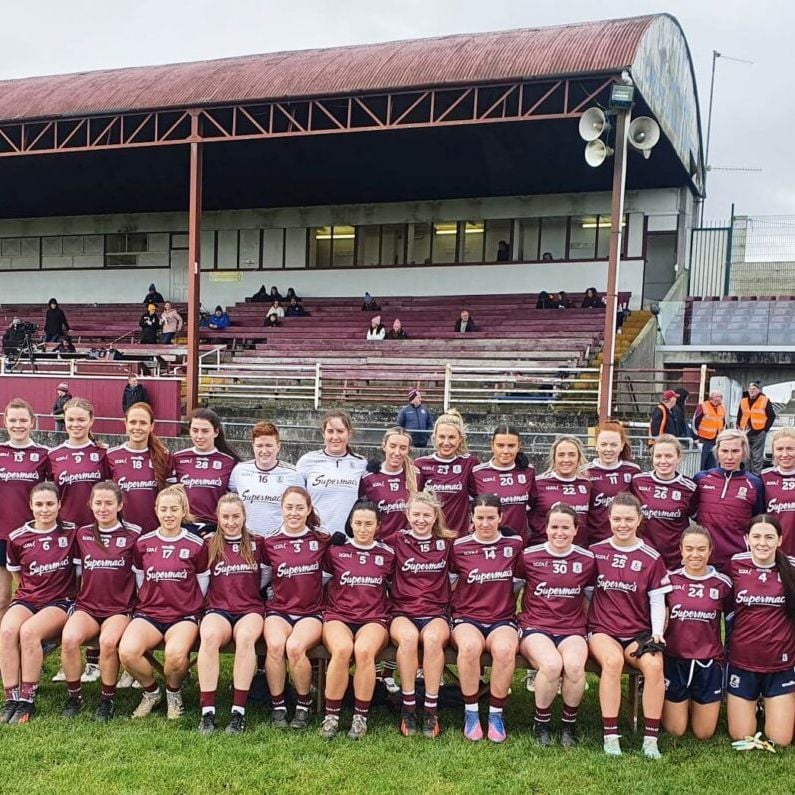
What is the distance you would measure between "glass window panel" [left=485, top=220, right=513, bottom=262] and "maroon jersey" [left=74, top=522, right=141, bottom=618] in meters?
16.7

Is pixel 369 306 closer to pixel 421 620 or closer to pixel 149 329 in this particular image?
pixel 149 329

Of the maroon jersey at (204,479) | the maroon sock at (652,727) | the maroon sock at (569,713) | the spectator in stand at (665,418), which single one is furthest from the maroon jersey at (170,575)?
the spectator in stand at (665,418)

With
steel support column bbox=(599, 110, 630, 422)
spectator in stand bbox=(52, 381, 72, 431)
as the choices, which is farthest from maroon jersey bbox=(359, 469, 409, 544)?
spectator in stand bbox=(52, 381, 72, 431)

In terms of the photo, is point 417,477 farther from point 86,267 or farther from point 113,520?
point 86,267

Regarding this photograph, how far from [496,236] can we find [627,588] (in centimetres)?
1686

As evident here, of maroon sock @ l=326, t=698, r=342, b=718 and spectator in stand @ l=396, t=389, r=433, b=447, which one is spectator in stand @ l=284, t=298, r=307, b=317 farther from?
maroon sock @ l=326, t=698, r=342, b=718

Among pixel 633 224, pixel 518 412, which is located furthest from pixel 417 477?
pixel 633 224

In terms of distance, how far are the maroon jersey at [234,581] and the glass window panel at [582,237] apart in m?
16.6

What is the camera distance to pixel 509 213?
66.4ft

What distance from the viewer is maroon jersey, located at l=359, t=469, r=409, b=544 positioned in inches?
209

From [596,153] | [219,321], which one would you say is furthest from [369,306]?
[596,153]

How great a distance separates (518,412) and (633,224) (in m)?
8.59

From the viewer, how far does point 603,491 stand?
5.45m

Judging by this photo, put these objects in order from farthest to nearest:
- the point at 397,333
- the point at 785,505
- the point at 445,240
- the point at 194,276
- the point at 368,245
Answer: the point at 368,245, the point at 445,240, the point at 397,333, the point at 194,276, the point at 785,505
